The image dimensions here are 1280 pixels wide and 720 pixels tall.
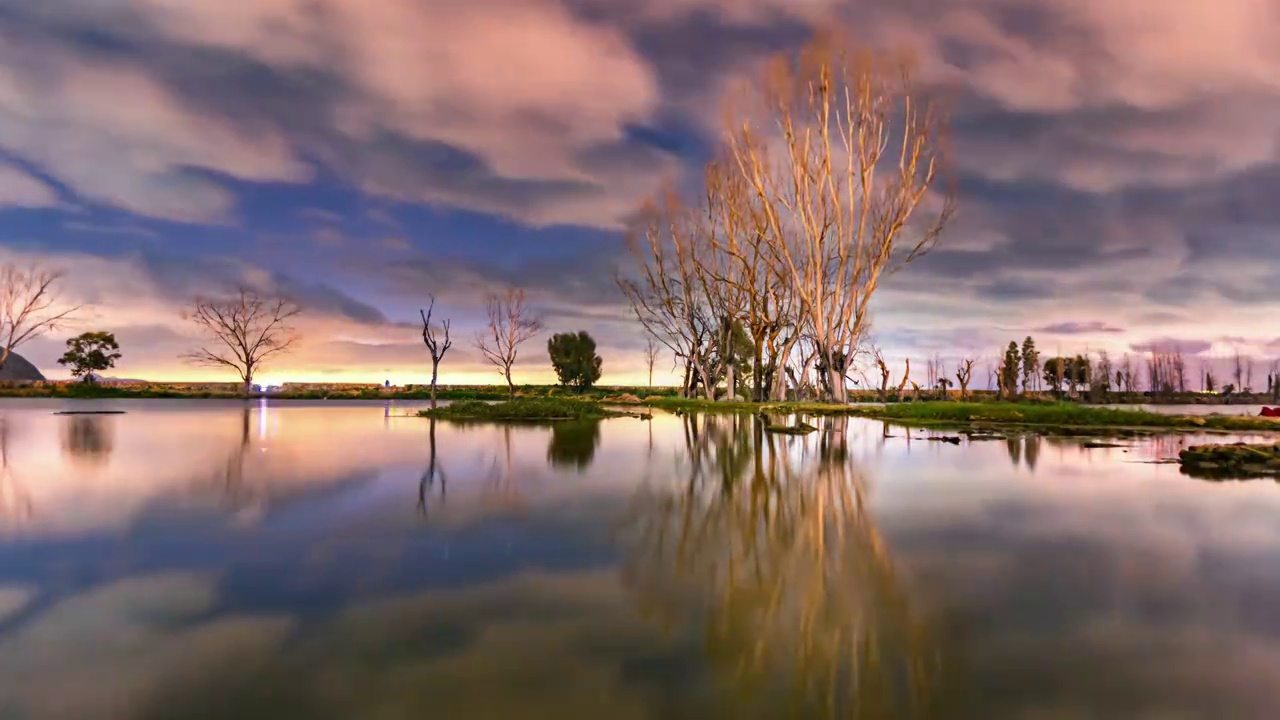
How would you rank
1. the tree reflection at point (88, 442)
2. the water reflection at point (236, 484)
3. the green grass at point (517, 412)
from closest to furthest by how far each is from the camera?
the water reflection at point (236, 484), the tree reflection at point (88, 442), the green grass at point (517, 412)

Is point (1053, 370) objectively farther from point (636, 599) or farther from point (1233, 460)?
point (636, 599)

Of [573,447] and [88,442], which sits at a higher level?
[88,442]

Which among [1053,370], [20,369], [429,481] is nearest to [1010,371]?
[1053,370]

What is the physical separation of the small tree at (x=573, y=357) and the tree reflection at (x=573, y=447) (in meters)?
52.4

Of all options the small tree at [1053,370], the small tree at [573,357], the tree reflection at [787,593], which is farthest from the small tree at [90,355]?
the small tree at [1053,370]

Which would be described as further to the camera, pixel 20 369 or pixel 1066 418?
pixel 20 369

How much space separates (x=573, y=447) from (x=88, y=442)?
11.5 meters

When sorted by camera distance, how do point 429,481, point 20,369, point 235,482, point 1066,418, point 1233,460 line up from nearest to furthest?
point 235,482 < point 429,481 < point 1233,460 < point 1066,418 < point 20,369

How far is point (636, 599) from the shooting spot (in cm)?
410

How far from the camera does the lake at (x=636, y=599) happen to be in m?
2.84

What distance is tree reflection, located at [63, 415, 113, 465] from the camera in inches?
468

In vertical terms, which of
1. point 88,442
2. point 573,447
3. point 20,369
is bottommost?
point 573,447

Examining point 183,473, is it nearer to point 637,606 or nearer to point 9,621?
point 9,621

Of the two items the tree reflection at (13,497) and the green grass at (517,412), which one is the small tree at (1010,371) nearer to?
the green grass at (517,412)
